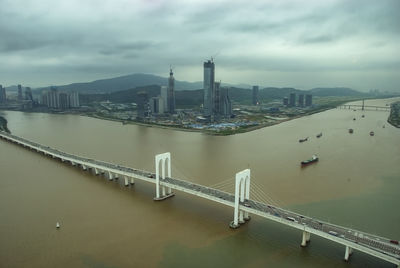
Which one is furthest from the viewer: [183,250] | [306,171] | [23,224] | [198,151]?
[198,151]

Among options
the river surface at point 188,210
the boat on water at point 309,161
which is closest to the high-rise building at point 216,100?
the river surface at point 188,210

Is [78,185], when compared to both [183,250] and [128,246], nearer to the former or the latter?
[128,246]

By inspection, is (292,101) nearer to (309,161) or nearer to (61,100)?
(61,100)

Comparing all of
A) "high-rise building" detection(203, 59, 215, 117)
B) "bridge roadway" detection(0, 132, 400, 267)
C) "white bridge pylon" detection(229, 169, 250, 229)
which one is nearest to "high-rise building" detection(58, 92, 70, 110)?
"high-rise building" detection(203, 59, 215, 117)

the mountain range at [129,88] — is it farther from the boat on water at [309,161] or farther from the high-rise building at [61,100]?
the boat on water at [309,161]

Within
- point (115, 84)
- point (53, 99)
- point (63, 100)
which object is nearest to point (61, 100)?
point (63, 100)

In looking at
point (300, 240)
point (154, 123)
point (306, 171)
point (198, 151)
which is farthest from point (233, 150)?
point (154, 123)
